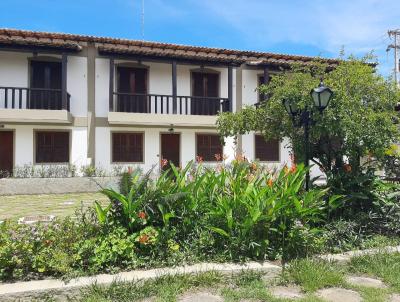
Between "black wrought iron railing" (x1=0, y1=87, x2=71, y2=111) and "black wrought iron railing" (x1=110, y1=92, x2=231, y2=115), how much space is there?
217 centimetres

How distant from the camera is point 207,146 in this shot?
689 inches

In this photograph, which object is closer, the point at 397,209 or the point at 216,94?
the point at 397,209

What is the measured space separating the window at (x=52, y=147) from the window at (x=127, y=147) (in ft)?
6.75

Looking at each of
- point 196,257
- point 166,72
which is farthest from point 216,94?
point 196,257

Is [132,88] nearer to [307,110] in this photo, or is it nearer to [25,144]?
[25,144]

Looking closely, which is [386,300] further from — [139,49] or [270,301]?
[139,49]

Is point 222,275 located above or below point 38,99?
below

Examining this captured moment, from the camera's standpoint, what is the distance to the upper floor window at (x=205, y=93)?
16.8 metres

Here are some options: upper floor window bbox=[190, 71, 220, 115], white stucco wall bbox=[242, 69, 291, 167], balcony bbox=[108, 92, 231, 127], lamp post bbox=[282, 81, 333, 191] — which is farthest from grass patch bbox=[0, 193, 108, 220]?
white stucco wall bbox=[242, 69, 291, 167]

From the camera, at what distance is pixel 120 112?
15.5 m

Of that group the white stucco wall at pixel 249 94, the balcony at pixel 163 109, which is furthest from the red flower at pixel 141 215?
the white stucco wall at pixel 249 94

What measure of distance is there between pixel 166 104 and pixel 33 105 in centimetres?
563

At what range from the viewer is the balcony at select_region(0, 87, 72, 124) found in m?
14.0

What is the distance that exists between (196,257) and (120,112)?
1240 centimetres
